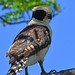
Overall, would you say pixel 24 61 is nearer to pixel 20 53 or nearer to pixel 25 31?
pixel 20 53

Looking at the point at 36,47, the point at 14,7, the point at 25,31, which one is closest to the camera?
the point at 36,47

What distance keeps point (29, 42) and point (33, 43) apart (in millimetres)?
95

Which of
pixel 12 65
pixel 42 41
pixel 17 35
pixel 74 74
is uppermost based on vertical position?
pixel 17 35

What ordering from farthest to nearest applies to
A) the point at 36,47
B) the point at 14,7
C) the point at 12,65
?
1. the point at 14,7
2. the point at 36,47
3. the point at 12,65

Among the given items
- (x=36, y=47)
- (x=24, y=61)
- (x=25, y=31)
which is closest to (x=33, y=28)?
(x=25, y=31)

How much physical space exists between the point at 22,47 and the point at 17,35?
85 cm

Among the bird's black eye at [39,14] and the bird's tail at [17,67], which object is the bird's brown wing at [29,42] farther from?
the bird's black eye at [39,14]

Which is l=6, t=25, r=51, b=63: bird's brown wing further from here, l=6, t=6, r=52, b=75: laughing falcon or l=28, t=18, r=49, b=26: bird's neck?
l=28, t=18, r=49, b=26: bird's neck

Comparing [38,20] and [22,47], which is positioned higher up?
[38,20]

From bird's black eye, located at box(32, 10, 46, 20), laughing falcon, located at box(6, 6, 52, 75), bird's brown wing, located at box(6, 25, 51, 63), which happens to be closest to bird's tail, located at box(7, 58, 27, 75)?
laughing falcon, located at box(6, 6, 52, 75)

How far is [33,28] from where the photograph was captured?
7906 mm

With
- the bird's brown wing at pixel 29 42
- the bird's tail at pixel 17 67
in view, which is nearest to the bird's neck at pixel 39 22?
the bird's brown wing at pixel 29 42

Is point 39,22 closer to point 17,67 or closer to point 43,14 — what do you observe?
point 43,14

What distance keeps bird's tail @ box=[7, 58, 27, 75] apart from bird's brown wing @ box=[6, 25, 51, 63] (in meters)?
0.11
